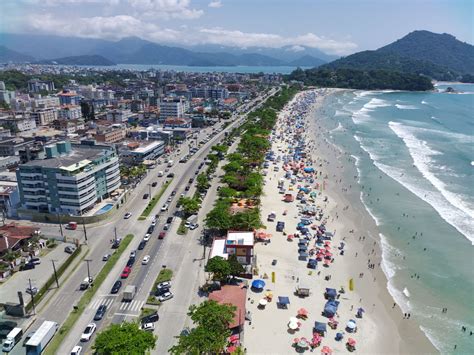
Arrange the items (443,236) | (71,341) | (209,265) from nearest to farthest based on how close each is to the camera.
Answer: (71,341)
(209,265)
(443,236)

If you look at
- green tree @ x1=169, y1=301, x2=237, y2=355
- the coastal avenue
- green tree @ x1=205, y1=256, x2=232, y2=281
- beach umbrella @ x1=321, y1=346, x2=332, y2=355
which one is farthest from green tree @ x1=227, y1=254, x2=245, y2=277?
beach umbrella @ x1=321, y1=346, x2=332, y2=355

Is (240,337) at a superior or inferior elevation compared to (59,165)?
inferior

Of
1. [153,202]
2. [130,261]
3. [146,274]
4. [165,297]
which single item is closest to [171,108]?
[153,202]

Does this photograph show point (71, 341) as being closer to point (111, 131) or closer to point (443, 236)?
point (443, 236)

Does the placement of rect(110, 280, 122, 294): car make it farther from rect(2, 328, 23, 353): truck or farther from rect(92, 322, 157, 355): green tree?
rect(92, 322, 157, 355): green tree

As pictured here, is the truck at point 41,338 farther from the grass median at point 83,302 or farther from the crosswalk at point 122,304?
the crosswalk at point 122,304

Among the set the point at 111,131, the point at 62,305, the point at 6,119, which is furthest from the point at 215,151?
the point at 6,119

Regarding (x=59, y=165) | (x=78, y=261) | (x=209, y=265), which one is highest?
(x=59, y=165)

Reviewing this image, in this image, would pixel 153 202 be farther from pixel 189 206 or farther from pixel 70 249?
pixel 70 249
